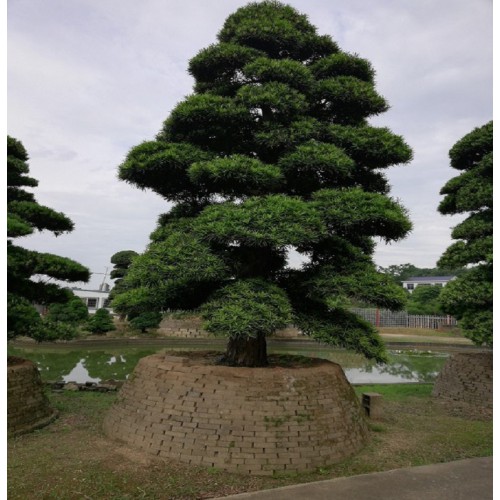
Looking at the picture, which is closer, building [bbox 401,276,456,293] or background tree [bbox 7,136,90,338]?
background tree [bbox 7,136,90,338]

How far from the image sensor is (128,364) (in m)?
16.2

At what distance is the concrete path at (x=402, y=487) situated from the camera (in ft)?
13.6

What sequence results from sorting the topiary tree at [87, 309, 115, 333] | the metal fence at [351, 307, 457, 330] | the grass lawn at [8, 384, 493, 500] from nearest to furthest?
the grass lawn at [8, 384, 493, 500] < the topiary tree at [87, 309, 115, 333] < the metal fence at [351, 307, 457, 330]

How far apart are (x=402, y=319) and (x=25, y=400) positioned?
32.1m

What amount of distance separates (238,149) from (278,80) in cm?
134

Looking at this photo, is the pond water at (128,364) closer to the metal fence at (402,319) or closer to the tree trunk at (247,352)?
the tree trunk at (247,352)

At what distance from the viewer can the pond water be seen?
1370 centimetres

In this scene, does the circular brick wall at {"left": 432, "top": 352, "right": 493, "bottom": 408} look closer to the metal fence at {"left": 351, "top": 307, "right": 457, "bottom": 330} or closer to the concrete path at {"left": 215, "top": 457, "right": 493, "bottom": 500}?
the concrete path at {"left": 215, "top": 457, "right": 493, "bottom": 500}

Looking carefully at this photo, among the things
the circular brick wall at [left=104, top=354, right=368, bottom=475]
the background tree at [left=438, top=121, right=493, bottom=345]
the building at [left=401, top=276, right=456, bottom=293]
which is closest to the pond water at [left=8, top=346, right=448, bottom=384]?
the background tree at [left=438, top=121, right=493, bottom=345]

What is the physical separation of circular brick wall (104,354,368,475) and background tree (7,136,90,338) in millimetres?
2422

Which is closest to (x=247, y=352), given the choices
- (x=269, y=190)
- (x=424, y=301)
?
(x=269, y=190)

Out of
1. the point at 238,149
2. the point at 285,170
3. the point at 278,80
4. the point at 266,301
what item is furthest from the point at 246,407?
the point at 278,80

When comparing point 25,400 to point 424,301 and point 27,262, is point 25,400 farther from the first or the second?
point 424,301

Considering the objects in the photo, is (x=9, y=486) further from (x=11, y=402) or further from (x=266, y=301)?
(x=266, y=301)
